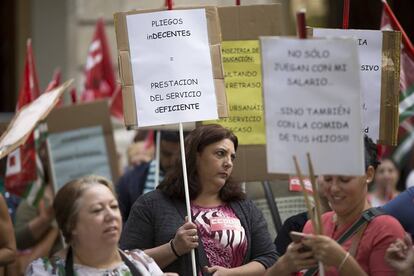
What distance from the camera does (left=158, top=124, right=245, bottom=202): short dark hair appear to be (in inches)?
233

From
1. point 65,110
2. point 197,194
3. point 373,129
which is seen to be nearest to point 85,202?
point 197,194

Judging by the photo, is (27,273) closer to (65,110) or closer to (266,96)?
(266,96)

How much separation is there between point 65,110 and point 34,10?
6.90 metres

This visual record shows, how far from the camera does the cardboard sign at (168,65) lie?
593 cm

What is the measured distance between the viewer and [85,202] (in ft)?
15.7

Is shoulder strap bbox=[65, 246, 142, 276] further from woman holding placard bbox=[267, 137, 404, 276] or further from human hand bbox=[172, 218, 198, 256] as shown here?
human hand bbox=[172, 218, 198, 256]

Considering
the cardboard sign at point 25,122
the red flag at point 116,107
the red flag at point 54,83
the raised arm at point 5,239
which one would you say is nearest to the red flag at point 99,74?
the red flag at point 116,107

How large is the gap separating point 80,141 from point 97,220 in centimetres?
386

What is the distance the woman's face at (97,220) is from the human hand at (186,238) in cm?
77

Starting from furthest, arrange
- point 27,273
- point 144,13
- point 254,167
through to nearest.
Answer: point 254,167
point 144,13
point 27,273

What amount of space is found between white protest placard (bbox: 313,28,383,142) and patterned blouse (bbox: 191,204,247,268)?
0.90 m

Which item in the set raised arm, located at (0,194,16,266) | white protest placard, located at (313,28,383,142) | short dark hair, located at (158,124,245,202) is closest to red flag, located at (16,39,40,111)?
raised arm, located at (0,194,16,266)

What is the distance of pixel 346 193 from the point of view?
4945 mm

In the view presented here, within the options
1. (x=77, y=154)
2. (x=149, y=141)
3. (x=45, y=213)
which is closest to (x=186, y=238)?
(x=45, y=213)
